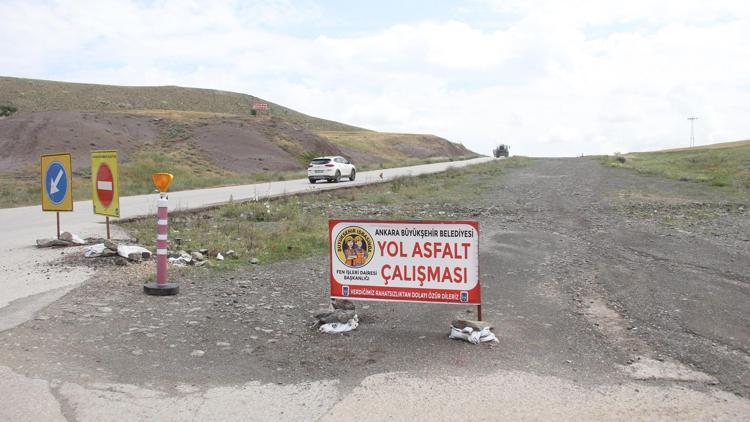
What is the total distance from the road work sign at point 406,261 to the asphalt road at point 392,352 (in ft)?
1.26

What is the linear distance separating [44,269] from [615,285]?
315 inches

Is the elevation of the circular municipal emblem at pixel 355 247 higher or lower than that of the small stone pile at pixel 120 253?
higher

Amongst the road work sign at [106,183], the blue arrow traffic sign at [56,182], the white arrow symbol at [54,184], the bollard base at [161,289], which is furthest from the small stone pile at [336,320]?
the white arrow symbol at [54,184]

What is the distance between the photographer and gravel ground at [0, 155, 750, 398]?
17.3 ft

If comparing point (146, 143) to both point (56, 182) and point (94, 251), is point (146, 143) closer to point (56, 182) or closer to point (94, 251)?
point (56, 182)

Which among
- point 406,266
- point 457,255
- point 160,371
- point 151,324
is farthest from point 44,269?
point 457,255

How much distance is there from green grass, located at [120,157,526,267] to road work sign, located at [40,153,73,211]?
1.49 meters

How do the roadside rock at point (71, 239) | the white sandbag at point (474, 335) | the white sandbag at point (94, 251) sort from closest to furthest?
1. the white sandbag at point (474, 335)
2. the white sandbag at point (94, 251)
3. the roadside rock at point (71, 239)

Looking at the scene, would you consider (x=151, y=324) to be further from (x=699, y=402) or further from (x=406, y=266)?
(x=699, y=402)

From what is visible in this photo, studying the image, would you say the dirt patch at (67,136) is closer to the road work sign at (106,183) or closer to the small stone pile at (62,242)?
the small stone pile at (62,242)

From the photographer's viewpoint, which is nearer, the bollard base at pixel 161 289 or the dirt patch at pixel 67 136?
the bollard base at pixel 161 289

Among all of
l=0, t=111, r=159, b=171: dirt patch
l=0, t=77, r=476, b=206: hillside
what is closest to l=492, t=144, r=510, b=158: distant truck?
l=0, t=77, r=476, b=206: hillside

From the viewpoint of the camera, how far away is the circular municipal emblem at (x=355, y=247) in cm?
684

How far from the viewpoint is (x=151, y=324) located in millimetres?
6480
